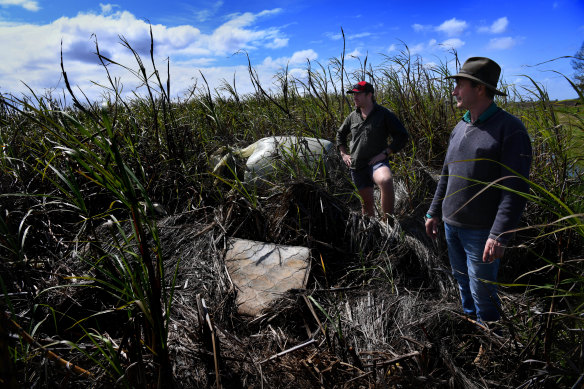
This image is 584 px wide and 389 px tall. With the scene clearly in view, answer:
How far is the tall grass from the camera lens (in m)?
1.31

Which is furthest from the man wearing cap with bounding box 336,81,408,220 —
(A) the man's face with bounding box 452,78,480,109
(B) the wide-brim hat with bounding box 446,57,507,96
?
(B) the wide-brim hat with bounding box 446,57,507,96

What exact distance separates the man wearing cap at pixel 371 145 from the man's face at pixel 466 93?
1.24m

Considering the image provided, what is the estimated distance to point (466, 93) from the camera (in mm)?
2082

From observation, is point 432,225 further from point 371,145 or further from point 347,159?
point 347,159

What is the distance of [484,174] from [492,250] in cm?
42


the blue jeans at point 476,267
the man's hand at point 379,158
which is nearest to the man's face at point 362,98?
the man's hand at point 379,158

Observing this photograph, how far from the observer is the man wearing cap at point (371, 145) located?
11.0ft

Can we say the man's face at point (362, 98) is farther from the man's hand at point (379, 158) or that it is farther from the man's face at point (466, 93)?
the man's face at point (466, 93)

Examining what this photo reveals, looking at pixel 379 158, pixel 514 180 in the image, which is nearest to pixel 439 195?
pixel 514 180

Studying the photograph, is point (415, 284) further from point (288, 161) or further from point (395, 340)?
point (288, 161)

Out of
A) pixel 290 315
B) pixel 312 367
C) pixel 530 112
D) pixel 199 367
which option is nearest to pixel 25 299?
pixel 199 367

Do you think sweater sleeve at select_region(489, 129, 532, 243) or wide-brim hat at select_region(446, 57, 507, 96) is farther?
wide-brim hat at select_region(446, 57, 507, 96)

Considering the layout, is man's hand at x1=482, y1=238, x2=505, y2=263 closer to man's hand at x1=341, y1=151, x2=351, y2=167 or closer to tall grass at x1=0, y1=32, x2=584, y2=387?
tall grass at x1=0, y1=32, x2=584, y2=387

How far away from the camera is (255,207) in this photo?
3004 millimetres
